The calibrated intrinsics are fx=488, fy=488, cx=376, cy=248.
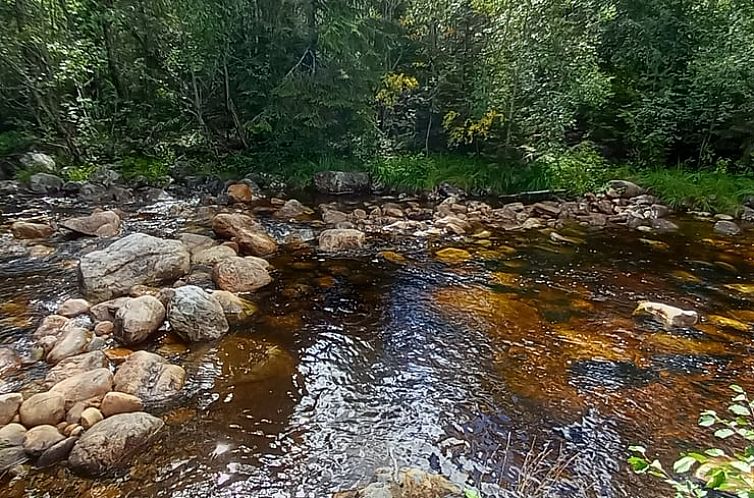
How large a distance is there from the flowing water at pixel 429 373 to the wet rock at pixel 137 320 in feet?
0.59

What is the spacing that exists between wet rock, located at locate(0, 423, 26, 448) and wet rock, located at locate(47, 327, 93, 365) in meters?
0.89

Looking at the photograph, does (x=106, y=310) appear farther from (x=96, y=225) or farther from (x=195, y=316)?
(x=96, y=225)

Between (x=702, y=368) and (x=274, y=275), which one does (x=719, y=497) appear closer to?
(x=702, y=368)

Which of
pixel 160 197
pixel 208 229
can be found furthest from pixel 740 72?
pixel 160 197

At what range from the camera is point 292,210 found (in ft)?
29.7

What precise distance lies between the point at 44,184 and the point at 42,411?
8.29 meters

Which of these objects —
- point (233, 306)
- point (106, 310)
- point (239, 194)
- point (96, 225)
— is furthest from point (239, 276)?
point (239, 194)

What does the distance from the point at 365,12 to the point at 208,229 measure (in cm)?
557

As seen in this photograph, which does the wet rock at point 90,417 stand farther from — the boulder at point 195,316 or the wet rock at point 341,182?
the wet rock at point 341,182

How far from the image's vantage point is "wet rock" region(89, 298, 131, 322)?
15.1 feet

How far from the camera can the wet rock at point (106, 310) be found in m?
4.62

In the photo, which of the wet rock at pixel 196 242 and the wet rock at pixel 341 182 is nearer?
the wet rock at pixel 196 242

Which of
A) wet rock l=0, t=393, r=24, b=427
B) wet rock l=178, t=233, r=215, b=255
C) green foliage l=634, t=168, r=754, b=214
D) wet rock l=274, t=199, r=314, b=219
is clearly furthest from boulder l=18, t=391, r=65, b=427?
green foliage l=634, t=168, r=754, b=214

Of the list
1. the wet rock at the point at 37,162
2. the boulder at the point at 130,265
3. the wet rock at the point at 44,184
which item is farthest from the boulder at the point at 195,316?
the wet rock at the point at 37,162
